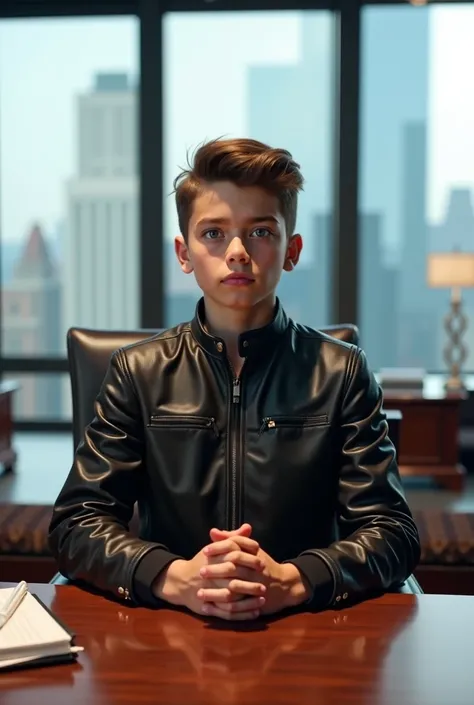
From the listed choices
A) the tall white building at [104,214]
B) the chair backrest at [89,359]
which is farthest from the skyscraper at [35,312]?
the chair backrest at [89,359]

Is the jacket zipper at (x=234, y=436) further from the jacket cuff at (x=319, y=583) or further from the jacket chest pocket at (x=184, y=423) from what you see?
the jacket cuff at (x=319, y=583)

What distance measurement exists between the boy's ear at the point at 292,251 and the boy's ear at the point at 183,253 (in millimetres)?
164

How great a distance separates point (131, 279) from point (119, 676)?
5.10 meters

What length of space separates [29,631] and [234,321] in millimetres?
632

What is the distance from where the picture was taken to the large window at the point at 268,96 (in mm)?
5734

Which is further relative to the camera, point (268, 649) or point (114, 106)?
point (114, 106)

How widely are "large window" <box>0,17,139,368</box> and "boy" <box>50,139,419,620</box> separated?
4.47 metres

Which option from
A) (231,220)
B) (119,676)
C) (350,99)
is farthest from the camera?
(350,99)

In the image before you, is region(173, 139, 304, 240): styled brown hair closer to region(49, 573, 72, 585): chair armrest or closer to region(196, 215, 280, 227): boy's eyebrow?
region(196, 215, 280, 227): boy's eyebrow

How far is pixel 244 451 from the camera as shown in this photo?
1.52 m

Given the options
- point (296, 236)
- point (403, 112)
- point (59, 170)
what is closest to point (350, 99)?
point (403, 112)

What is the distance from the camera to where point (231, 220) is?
1.45m

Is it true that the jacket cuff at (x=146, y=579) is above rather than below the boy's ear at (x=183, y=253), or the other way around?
below

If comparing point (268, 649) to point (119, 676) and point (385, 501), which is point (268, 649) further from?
point (385, 501)
